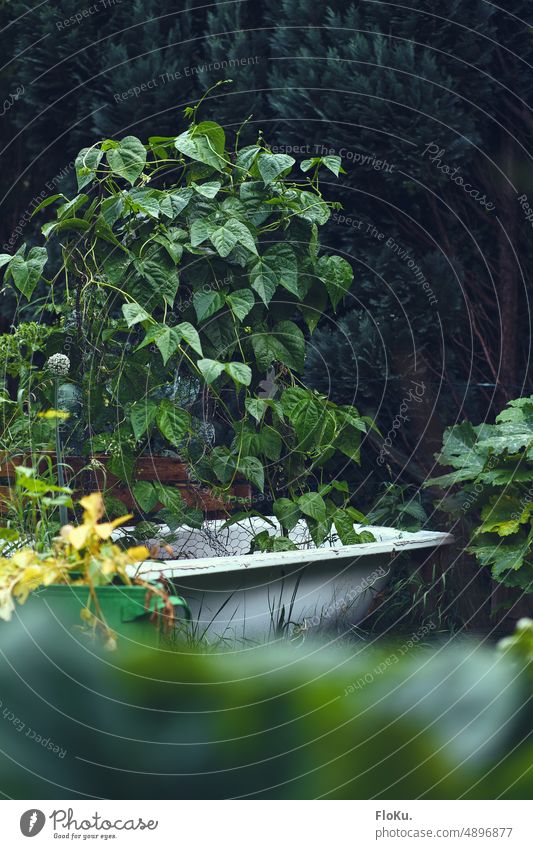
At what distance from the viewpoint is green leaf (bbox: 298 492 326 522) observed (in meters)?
2.75

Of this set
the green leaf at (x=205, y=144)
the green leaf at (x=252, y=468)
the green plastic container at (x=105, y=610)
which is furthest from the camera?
the green leaf at (x=252, y=468)

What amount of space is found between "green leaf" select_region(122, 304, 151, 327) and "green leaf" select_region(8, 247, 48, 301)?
0.35 metres

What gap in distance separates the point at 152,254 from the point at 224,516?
996 mm

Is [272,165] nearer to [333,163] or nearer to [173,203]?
[333,163]

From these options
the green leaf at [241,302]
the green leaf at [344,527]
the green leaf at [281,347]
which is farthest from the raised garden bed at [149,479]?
the green leaf at [241,302]

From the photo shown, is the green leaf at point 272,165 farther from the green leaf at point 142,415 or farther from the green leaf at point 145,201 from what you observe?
the green leaf at point 142,415

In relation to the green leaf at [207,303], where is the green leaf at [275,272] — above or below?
above

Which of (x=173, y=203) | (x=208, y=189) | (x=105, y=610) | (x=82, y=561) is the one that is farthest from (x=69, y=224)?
(x=82, y=561)

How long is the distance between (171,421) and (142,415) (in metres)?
0.08

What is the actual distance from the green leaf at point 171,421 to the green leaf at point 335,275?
57 centimetres

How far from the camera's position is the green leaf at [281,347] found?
266 centimetres

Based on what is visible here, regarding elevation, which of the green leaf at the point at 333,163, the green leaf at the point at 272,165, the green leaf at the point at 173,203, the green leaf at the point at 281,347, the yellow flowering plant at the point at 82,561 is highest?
the green leaf at the point at 333,163

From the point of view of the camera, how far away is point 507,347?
3.47 metres

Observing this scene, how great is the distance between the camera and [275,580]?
105 inches
